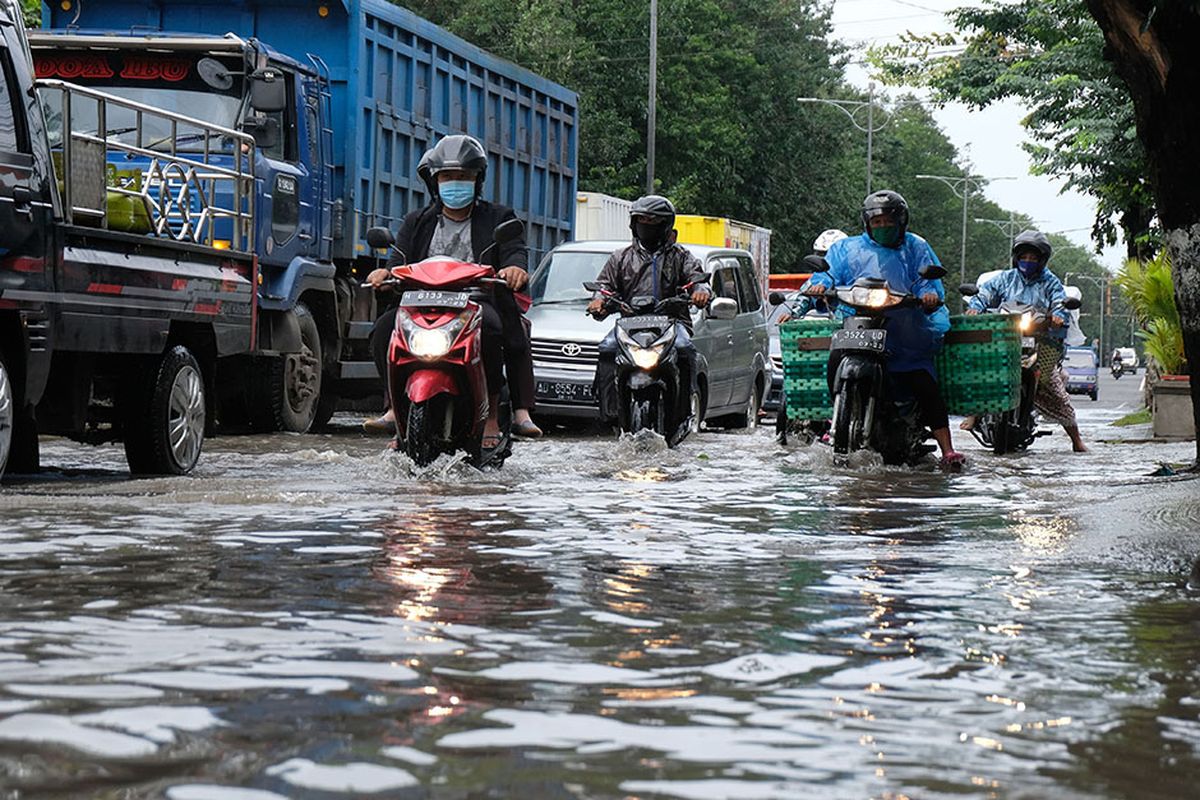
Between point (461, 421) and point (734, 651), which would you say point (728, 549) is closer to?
point (734, 651)

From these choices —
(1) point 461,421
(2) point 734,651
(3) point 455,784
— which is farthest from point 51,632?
(1) point 461,421

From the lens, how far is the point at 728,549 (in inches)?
338

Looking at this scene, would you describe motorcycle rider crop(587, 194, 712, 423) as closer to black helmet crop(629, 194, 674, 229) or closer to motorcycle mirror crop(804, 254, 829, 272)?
black helmet crop(629, 194, 674, 229)

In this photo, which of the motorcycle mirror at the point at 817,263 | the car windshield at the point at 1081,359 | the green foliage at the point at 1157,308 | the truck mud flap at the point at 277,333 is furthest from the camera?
the car windshield at the point at 1081,359

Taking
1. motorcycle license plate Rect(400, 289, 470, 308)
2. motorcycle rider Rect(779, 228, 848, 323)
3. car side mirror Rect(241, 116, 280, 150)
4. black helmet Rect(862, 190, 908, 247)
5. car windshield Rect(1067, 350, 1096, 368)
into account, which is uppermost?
car side mirror Rect(241, 116, 280, 150)

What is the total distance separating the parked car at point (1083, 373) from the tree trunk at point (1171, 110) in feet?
153

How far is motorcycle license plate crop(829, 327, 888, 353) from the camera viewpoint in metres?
14.4

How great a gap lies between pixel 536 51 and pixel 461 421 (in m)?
44.9

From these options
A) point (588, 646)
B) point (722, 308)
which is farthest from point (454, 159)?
point (588, 646)

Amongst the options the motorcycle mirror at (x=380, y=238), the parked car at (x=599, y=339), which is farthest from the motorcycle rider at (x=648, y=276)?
the motorcycle mirror at (x=380, y=238)

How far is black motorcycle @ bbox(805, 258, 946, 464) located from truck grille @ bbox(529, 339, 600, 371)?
5.91 m

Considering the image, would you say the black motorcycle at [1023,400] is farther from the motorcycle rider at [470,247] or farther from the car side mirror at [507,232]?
the car side mirror at [507,232]

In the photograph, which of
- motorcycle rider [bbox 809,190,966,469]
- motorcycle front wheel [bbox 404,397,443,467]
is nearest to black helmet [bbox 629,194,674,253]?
motorcycle rider [bbox 809,190,966,469]

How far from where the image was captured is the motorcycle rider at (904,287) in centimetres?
1477
